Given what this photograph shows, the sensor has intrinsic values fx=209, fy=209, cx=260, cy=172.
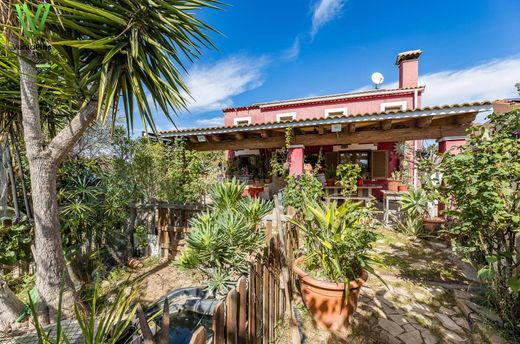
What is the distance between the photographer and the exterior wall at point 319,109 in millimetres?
10109

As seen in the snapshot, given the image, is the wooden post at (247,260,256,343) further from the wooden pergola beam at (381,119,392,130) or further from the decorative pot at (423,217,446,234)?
the decorative pot at (423,217,446,234)

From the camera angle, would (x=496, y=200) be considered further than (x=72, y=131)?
No

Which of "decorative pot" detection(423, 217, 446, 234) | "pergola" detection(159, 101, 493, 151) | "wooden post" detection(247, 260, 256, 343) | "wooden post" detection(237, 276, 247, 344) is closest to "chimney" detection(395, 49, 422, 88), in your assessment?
"pergola" detection(159, 101, 493, 151)

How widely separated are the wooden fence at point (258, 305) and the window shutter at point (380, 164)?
28.2 feet

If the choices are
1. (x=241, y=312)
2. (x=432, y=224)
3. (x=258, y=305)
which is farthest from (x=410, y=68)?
(x=241, y=312)

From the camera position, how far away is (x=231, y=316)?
3.93ft

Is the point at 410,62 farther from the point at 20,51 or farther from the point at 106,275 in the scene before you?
the point at 106,275

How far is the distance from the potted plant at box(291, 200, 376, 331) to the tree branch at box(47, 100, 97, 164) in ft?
8.75

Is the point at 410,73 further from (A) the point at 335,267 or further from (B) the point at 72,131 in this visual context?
(B) the point at 72,131

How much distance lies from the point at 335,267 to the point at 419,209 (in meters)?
4.42

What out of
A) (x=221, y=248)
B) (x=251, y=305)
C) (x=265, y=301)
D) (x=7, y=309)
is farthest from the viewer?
(x=221, y=248)

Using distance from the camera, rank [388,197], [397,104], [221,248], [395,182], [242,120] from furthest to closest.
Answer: [242,120], [397,104], [395,182], [388,197], [221,248]

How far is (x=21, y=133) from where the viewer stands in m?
3.28

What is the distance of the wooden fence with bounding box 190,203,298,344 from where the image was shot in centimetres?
116
